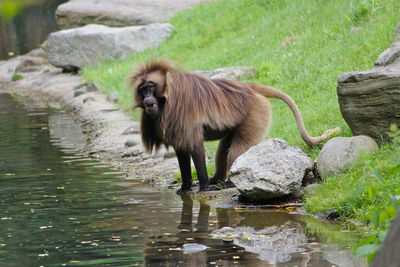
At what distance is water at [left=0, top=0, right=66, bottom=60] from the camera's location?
28625 millimetres

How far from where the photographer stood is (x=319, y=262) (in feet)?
18.0

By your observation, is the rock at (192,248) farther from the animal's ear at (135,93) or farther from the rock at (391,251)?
the rock at (391,251)

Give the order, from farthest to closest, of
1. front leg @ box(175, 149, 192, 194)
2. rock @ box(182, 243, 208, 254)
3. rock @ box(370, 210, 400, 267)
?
front leg @ box(175, 149, 192, 194)
rock @ box(182, 243, 208, 254)
rock @ box(370, 210, 400, 267)

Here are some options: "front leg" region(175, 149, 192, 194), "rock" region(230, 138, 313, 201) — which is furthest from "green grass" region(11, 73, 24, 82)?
"rock" region(230, 138, 313, 201)

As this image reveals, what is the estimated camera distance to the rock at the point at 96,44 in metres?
20.6

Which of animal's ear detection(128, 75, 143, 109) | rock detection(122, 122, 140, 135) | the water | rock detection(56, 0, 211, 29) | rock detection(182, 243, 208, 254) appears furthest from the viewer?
the water

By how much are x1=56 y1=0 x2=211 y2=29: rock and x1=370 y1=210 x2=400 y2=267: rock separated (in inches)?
806

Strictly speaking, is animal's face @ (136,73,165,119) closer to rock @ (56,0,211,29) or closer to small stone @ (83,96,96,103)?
small stone @ (83,96,96,103)

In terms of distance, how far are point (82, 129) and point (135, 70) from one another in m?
6.45

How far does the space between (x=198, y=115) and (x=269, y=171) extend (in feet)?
3.74

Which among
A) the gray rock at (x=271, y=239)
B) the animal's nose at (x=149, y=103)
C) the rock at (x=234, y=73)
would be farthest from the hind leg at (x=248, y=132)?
the rock at (x=234, y=73)

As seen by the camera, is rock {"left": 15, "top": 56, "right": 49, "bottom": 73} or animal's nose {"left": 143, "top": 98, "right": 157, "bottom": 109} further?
rock {"left": 15, "top": 56, "right": 49, "bottom": 73}

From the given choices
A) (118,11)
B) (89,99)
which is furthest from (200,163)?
(118,11)

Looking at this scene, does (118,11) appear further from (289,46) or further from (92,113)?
(289,46)
